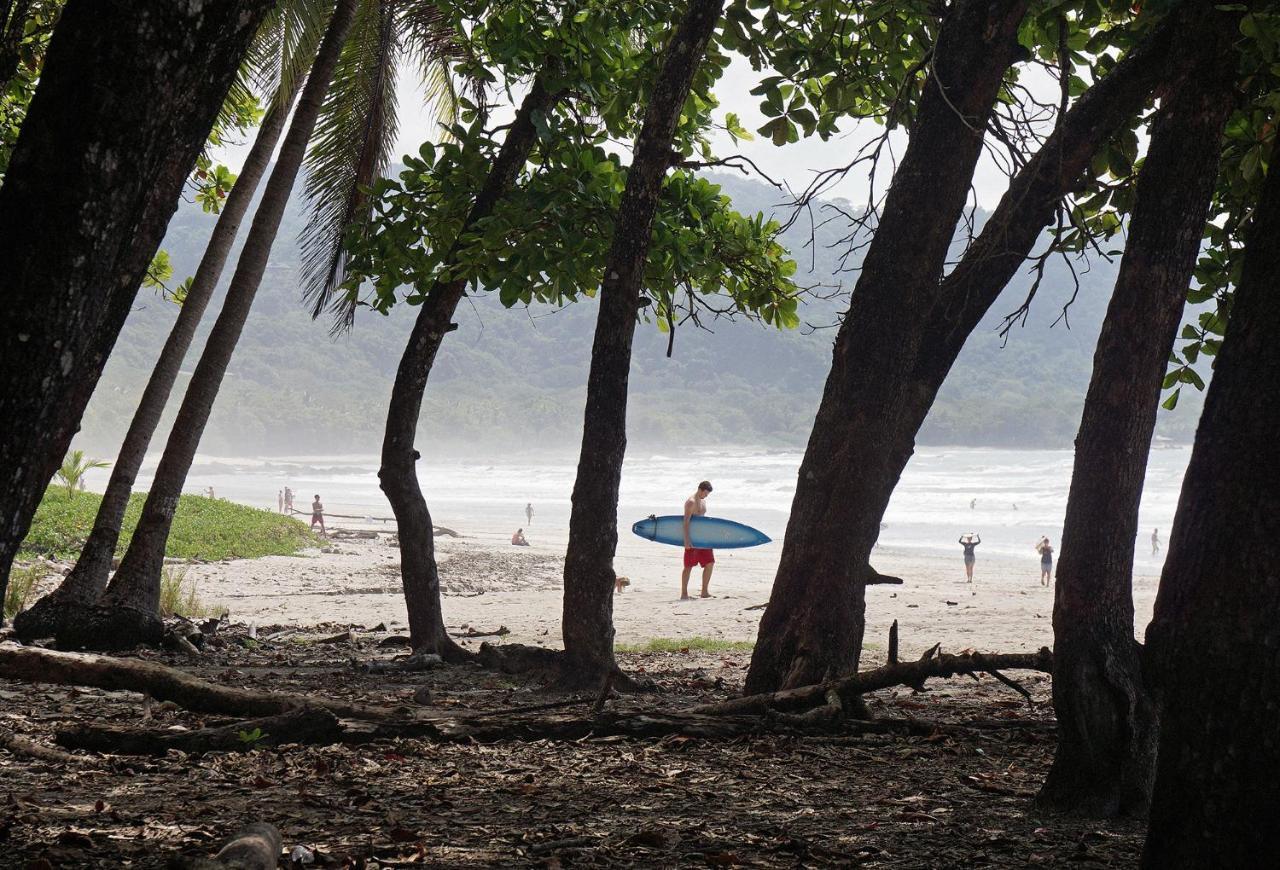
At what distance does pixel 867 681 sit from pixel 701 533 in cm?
1149

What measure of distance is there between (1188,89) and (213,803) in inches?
158

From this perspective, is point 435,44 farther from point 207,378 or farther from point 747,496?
point 747,496

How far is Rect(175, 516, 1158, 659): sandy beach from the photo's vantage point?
39.5 feet

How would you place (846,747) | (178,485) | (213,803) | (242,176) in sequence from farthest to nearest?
(242,176) → (178,485) → (846,747) → (213,803)

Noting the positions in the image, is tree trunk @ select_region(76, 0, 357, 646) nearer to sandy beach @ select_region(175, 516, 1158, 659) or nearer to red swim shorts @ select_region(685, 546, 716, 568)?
sandy beach @ select_region(175, 516, 1158, 659)

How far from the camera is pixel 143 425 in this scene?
25.7ft

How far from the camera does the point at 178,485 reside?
7.89m

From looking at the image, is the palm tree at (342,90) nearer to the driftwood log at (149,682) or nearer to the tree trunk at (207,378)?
the tree trunk at (207,378)

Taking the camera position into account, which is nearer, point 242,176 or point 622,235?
point 622,235

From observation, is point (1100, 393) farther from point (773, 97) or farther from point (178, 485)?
→ point (178, 485)

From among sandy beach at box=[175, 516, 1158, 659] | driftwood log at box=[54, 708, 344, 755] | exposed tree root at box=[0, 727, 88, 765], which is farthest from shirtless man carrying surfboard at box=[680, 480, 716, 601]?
exposed tree root at box=[0, 727, 88, 765]

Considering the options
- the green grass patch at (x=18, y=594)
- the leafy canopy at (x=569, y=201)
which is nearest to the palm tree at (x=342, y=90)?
the leafy canopy at (x=569, y=201)

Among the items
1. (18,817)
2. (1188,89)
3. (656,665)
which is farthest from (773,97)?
(18,817)

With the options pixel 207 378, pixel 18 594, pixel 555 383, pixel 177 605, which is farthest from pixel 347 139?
pixel 555 383
